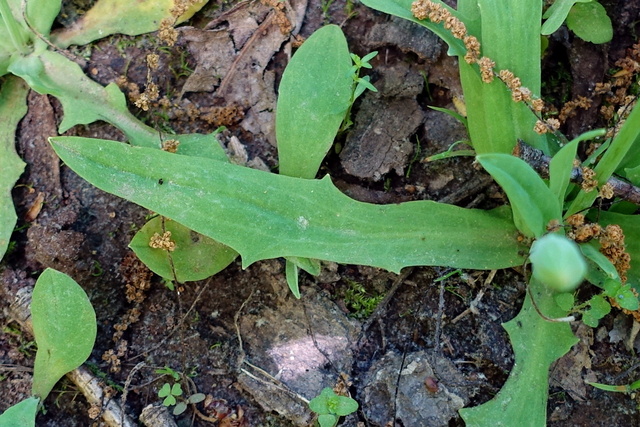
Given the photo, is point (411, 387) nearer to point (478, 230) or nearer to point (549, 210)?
point (478, 230)

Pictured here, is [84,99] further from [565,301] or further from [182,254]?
[565,301]

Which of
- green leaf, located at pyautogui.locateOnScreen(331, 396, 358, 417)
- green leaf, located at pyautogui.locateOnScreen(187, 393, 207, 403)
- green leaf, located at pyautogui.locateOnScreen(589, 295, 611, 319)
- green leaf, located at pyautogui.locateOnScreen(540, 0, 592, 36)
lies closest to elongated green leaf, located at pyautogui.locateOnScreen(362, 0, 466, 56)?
green leaf, located at pyautogui.locateOnScreen(540, 0, 592, 36)

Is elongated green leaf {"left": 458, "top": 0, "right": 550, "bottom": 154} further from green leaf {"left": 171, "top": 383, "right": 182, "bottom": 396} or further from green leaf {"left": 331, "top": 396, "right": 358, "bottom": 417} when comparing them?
green leaf {"left": 171, "top": 383, "right": 182, "bottom": 396}

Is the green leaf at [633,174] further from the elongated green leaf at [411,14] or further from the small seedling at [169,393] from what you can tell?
the small seedling at [169,393]

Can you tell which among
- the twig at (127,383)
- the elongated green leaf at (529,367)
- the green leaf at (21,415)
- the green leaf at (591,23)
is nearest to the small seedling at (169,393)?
the twig at (127,383)

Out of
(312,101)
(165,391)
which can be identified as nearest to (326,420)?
(165,391)
